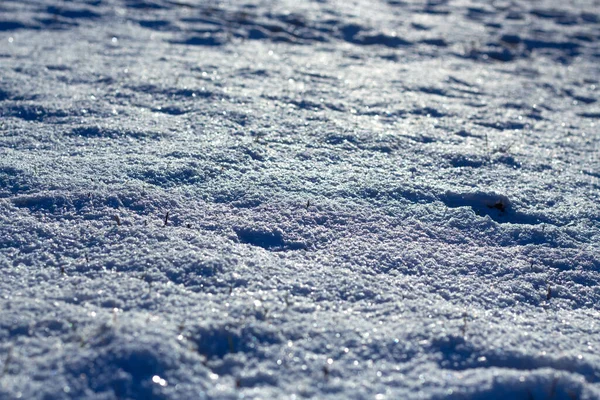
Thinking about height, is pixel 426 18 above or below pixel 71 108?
above

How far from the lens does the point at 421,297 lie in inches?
80.0

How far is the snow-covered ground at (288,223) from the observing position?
170 cm

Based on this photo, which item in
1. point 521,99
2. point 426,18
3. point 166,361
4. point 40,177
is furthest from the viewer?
point 426,18

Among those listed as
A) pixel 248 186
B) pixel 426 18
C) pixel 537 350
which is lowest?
pixel 537 350

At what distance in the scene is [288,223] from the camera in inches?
93.7

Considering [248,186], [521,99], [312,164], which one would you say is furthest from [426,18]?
[248,186]

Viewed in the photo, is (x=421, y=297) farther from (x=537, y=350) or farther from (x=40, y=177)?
(x=40, y=177)

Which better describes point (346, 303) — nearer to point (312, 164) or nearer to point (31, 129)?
point (312, 164)

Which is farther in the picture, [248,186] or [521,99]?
[521,99]

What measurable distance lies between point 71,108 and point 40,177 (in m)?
0.83

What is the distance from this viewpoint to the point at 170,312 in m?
1.85

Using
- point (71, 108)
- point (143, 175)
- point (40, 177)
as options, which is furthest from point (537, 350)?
point (71, 108)

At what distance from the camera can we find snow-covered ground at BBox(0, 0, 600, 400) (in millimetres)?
1699

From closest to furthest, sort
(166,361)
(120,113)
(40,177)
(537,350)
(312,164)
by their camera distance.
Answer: (166,361), (537,350), (40,177), (312,164), (120,113)
